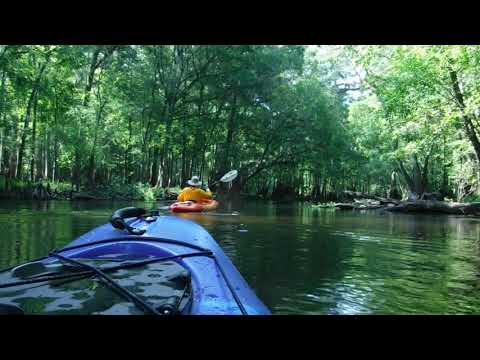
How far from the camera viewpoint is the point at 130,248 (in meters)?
4.30

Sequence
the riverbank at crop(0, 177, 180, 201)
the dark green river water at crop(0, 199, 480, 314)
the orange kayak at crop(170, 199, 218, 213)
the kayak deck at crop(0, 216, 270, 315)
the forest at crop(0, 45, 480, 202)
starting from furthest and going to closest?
the riverbank at crop(0, 177, 180, 201) < the forest at crop(0, 45, 480, 202) < the orange kayak at crop(170, 199, 218, 213) < the dark green river water at crop(0, 199, 480, 314) < the kayak deck at crop(0, 216, 270, 315)

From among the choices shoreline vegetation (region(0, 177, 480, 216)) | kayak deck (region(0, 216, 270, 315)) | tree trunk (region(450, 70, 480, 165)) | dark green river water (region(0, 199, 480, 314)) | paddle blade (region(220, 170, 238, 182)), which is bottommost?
dark green river water (region(0, 199, 480, 314))

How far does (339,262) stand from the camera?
677 centimetres

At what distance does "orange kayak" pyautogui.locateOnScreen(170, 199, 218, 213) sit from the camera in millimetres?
13906

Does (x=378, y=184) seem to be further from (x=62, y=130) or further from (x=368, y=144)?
(x=62, y=130)

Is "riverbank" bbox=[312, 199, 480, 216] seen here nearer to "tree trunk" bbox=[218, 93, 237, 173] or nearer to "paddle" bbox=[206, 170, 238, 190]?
"paddle" bbox=[206, 170, 238, 190]

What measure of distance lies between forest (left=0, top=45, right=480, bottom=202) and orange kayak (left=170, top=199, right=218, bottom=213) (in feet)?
27.5

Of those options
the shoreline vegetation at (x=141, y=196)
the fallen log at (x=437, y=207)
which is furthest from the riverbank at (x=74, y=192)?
the fallen log at (x=437, y=207)

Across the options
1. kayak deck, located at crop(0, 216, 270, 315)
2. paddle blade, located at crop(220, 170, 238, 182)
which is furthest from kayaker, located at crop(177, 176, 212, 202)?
kayak deck, located at crop(0, 216, 270, 315)

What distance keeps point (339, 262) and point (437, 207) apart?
620 inches
